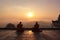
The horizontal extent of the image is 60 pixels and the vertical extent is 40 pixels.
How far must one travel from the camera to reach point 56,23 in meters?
45.5

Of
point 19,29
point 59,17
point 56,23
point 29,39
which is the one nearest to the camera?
point 29,39

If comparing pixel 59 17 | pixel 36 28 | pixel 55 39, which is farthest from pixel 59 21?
pixel 55 39

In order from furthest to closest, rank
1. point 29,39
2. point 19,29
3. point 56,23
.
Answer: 1. point 56,23
2. point 19,29
3. point 29,39

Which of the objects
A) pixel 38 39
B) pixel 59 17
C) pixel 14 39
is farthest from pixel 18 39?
pixel 59 17

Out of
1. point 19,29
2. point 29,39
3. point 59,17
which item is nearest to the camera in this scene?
point 29,39

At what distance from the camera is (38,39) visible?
2102 centimetres

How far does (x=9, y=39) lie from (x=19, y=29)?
364 inches

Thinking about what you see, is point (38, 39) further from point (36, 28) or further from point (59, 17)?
point (59, 17)

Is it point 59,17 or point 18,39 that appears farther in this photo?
point 59,17

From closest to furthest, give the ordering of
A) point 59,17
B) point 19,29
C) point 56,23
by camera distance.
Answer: point 19,29 → point 56,23 → point 59,17

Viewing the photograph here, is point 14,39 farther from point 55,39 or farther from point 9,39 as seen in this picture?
point 55,39

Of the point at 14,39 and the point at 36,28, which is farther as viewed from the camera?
the point at 36,28

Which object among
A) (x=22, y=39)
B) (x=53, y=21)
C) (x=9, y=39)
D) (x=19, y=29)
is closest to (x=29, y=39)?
(x=22, y=39)

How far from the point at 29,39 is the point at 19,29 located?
958 centimetres
